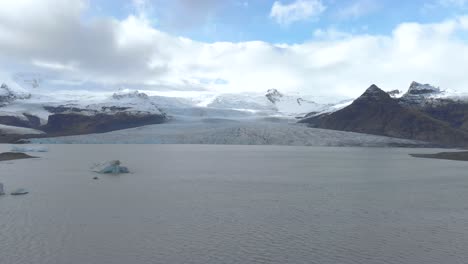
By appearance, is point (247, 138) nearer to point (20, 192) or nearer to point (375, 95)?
point (375, 95)

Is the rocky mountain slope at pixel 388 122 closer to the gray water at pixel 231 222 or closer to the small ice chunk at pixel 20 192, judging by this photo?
the gray water at pixel 231 222

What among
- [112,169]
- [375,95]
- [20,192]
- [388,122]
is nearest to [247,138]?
[388,122]

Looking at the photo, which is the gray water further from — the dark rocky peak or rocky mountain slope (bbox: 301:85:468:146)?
the dark rocky peak

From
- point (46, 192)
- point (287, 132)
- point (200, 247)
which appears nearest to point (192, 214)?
point (200, 247)

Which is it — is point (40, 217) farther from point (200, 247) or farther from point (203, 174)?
point (203, 174)

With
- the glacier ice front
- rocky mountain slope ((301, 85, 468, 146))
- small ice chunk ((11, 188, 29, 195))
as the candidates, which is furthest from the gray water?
rocky mountain slope ((301, 85, 468, 146))
